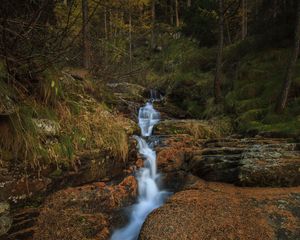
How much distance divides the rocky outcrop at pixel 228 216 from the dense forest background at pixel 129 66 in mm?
1975

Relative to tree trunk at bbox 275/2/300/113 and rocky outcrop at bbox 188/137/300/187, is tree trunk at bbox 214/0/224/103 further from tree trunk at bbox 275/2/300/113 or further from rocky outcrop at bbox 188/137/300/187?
rocky outcrop at bbox 188/137/300/187

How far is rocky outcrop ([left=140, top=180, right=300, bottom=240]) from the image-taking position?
3.70 m

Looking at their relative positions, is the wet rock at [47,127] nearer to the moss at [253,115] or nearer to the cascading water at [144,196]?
the cascading water at [144,196]

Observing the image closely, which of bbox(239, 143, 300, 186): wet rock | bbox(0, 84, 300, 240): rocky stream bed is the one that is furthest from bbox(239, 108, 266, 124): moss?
bbox(239, 143, 300, 186): wet rock

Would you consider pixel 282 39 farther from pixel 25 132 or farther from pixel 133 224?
pixel 25 132

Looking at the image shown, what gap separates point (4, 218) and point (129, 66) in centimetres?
426

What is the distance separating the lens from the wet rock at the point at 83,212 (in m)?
3.84

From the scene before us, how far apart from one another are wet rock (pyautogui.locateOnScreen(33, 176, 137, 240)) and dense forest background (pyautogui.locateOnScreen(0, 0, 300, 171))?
2.52ft

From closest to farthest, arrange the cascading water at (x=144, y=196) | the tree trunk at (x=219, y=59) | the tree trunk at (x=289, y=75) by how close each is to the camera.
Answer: the cascading water at (x=144, y=196) → the tree trunk at (x=289, y=75) → the tree trunk at (x=219, y=59)

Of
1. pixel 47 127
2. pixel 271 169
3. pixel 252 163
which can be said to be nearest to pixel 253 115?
pixel 252 163

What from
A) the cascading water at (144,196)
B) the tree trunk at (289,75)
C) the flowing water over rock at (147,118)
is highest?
the tree trunk at (289,75)

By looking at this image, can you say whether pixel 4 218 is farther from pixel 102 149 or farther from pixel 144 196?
pixel 144 196

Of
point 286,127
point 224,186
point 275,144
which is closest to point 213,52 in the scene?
point 286,127

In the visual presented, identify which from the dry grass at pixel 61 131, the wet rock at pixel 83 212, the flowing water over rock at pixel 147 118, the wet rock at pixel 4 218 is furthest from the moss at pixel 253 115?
the wet rock at pixel 4 218
